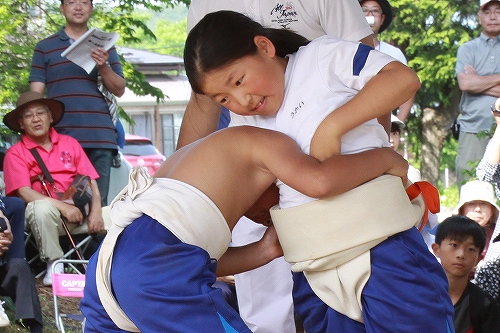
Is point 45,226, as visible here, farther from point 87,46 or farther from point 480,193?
point 480,193

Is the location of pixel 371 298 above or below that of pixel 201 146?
below

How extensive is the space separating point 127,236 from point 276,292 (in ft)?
3.84

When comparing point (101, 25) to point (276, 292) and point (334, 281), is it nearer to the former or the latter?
point (276, 292)

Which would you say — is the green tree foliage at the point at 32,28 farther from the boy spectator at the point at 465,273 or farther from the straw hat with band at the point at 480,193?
the boy spectator at the point at 465,273

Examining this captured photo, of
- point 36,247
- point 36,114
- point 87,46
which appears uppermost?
point 87,46

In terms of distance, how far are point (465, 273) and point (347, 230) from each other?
197 cm

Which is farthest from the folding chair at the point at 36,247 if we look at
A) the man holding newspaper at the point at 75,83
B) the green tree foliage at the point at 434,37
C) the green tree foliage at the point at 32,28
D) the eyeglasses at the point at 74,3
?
the green tree foliage at the point at 434,37

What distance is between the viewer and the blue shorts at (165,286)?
2.32 metres

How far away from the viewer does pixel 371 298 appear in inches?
96.8

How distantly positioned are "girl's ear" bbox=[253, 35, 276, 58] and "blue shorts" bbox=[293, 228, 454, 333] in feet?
2.30

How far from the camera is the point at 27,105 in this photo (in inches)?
224

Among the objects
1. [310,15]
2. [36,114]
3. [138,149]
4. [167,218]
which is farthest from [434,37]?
[167,218]

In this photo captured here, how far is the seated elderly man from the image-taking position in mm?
5535

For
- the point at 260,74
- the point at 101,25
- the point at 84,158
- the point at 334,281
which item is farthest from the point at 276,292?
the point at 101,25
